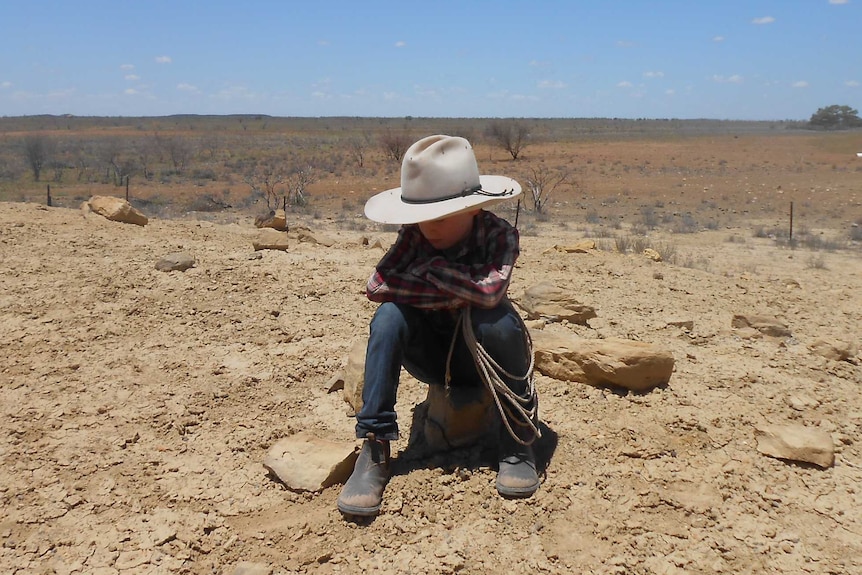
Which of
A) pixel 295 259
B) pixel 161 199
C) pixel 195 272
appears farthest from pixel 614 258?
pixel 161 199

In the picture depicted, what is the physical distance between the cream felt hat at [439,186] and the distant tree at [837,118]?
77.3 meters

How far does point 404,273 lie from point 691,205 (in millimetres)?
15854

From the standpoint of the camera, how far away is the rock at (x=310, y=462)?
2.32 m

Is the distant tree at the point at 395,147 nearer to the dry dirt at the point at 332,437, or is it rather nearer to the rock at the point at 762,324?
the dry dirt at the point at 332,437

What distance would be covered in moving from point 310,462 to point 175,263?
114 inches

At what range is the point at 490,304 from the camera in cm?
213

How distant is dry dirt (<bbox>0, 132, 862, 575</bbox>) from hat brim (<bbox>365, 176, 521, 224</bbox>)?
86cm

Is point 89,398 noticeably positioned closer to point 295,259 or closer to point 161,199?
point 295,259

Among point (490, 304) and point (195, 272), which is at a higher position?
point (490, 304)

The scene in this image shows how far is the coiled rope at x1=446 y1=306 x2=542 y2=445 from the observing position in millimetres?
2184

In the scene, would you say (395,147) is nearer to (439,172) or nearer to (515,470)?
(439,172)

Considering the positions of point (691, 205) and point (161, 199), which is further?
point (161, 199)

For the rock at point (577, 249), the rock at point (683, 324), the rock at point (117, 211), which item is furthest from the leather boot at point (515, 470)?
the rock at point (117, 211)

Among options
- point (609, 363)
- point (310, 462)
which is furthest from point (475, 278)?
point (609, 363)
